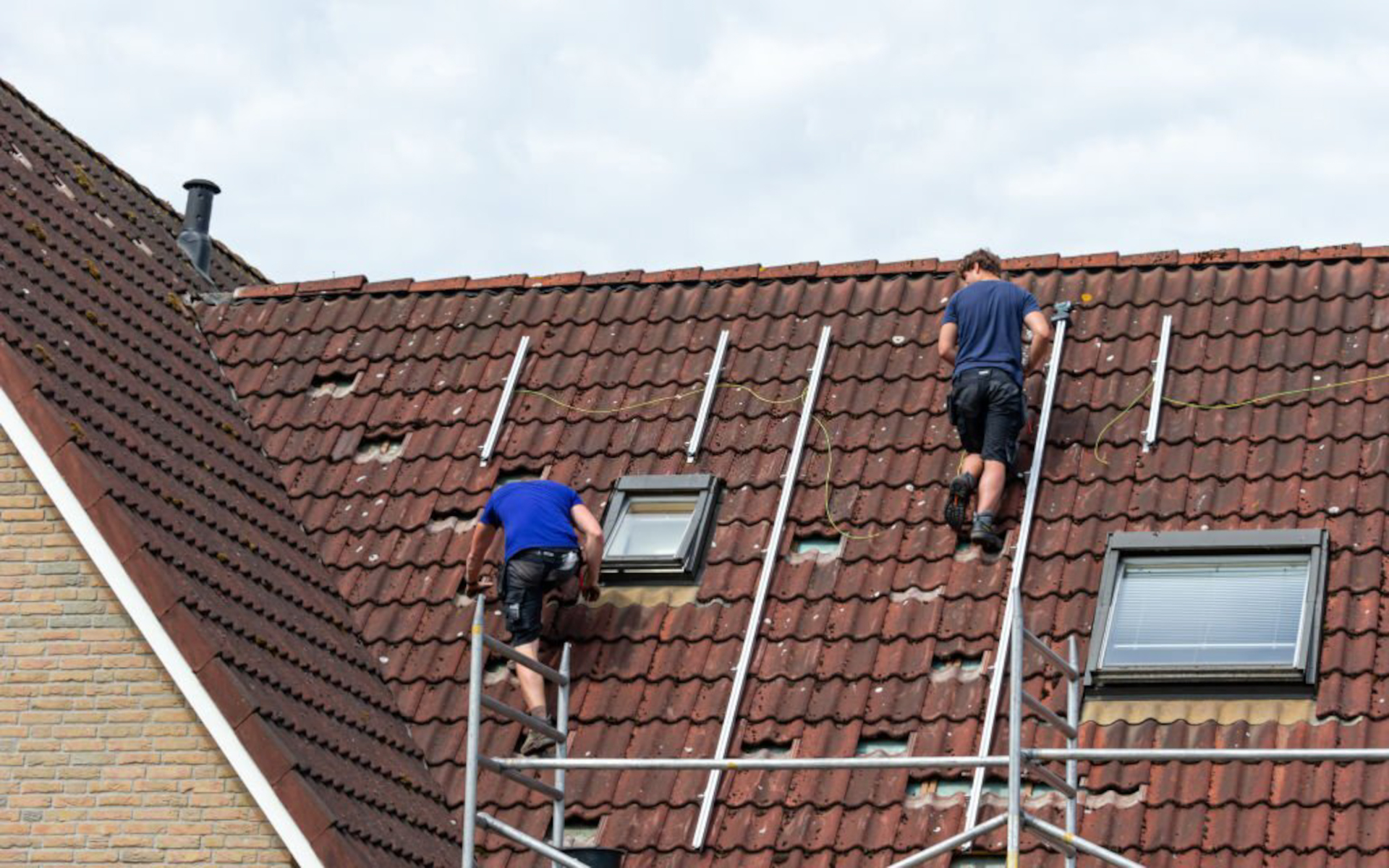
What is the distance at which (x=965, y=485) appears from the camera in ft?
42.8

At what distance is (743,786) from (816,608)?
4.16 feet

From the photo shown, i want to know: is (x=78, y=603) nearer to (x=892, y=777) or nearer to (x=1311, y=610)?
(x=892, y=777)

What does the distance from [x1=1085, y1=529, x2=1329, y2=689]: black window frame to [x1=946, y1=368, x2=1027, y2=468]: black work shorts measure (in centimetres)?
76

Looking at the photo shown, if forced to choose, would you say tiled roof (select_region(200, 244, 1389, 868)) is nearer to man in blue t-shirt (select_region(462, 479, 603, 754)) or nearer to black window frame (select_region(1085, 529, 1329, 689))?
black window frame (select_region(1085, 529, 1329, 689))

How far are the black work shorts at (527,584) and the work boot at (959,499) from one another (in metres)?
1.99

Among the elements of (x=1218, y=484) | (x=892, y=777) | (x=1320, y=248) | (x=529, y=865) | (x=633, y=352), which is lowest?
(x=529, y=865)

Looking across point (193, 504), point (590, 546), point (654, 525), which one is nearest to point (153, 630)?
point (193, 504)

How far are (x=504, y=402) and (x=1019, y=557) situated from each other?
3.60 meters

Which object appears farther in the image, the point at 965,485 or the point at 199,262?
the point at 199,262

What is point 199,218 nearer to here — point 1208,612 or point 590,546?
point 590,546

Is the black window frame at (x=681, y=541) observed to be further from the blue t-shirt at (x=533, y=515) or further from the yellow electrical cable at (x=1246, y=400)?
the yellow electrical cable at (x=1246, y=400)

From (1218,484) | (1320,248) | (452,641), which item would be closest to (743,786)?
(452,641)

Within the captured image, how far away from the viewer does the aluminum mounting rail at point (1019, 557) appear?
38.2ft

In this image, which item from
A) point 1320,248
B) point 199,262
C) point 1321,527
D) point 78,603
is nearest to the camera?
point 78,603
